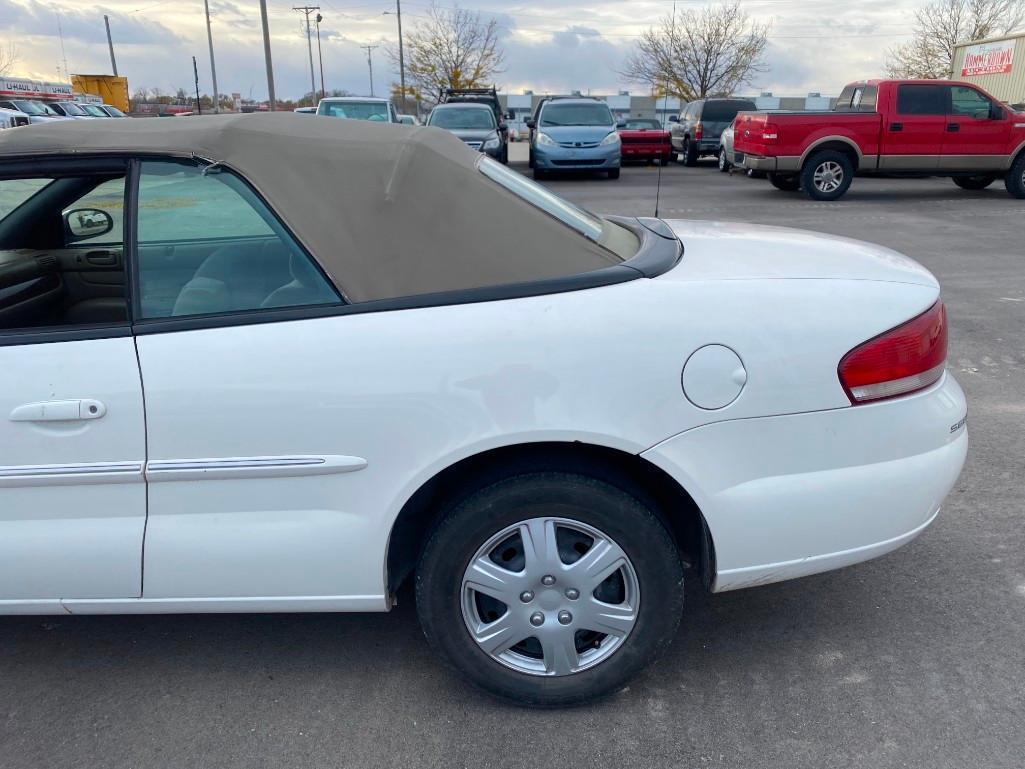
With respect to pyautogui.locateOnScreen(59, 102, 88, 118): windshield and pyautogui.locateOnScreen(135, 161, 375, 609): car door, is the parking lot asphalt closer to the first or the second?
pyautogui.locateOnScreen(135, 161, 375, 609): car door

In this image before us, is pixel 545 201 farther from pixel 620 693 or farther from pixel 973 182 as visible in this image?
pixel 973 182

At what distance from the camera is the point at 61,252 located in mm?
3488

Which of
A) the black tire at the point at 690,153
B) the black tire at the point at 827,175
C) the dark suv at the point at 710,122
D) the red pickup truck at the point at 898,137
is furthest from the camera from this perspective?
the black tire at the point at 690,153

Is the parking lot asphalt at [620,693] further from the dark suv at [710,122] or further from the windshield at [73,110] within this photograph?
the windshield at [73,110]

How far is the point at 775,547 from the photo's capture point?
98.3 inches

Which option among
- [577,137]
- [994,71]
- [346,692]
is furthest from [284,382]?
[994,71]

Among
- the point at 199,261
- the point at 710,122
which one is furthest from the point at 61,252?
the point at 710,122

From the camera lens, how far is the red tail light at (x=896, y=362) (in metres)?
2.43

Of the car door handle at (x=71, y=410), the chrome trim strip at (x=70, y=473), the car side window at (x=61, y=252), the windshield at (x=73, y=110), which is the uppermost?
the windshield at (x=73, y=110)

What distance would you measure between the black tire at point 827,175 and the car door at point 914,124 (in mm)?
592

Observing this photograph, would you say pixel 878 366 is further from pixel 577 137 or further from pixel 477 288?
pixel 577 137

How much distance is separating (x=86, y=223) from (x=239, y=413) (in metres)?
1.81

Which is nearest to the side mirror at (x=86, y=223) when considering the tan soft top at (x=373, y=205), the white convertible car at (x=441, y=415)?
the tan soft top at (x=373, y=205)

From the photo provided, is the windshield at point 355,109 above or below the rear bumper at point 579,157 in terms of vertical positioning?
above
